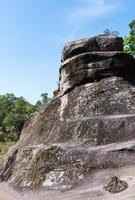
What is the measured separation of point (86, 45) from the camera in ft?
67.1

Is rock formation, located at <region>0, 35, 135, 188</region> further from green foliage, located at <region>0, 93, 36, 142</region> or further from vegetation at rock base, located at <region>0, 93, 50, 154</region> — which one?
green foliage, located at <region>0, 93, 36, 142</region>

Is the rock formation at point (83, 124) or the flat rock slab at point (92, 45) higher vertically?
the flat rock slab at point (92, 45)

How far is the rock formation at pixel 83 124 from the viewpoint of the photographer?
14070 mm


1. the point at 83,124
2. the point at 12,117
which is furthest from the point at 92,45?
the point at 12,117

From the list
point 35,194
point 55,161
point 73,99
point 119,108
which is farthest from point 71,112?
point 35,194

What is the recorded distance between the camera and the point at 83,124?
1588 cm

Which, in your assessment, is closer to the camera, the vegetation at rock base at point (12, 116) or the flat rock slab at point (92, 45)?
the flat rock slab at point (92, 45)

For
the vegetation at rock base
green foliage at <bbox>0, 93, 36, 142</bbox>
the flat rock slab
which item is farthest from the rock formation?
green foliage at <bbox>0, 93, 36, 142</bbox>

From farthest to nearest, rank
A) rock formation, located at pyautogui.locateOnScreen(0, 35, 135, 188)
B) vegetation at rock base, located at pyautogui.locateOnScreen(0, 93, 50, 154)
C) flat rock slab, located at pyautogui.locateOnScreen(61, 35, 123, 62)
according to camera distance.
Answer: vegetation at rock base, located at pyautogui.locateOnScreen(0, 93, 50, 154), flat rock slab, located at pyautogui.locateOnScreen(61, 35, 123, 62), rock formation, located at pyautogui.locateOnScreen(0, 35, 135, 188)

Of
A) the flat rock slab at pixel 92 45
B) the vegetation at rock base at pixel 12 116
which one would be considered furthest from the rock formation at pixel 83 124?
the vegetation at rock base at pixel 12 116

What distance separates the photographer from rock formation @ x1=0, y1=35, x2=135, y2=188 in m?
14.1

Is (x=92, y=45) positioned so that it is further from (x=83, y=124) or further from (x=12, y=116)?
(x=12, y=116)

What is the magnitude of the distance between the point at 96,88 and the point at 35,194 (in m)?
6.11

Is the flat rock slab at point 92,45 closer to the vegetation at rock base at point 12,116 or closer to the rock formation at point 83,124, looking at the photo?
the rock formation at point 83,124
